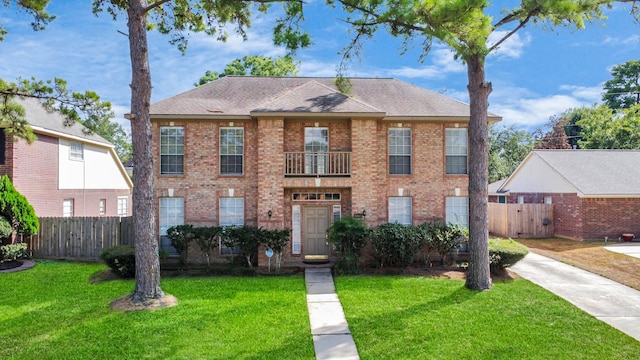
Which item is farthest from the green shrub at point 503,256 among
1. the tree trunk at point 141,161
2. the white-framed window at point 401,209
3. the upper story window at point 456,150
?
the tree trunk at point 141,161

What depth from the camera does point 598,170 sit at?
20109 mm

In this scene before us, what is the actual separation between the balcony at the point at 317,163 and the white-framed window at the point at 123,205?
52.1ft

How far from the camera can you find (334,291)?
964 cm

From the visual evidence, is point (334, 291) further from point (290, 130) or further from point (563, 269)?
point (563, 269)

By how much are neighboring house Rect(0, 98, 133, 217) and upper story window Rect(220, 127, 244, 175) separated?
4.80 m

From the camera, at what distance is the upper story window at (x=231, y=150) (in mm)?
13094

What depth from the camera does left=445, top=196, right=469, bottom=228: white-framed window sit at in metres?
13.3

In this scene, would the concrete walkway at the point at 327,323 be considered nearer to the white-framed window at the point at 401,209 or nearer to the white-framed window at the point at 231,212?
the white-framed window at the point at 231,212

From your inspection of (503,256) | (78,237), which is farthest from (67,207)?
(503,256)

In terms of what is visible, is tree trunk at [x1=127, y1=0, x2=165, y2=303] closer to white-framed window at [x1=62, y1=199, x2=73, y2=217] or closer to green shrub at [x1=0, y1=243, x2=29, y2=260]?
green shrub at [x1=0, y1=243, x2=29, y2=260]

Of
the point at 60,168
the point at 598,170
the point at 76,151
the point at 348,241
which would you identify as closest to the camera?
the point at 348,241

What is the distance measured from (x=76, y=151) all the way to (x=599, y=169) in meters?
28.2

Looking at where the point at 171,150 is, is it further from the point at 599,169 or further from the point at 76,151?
the point at 599,169

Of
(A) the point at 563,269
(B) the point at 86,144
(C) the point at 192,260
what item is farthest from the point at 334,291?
(B) the point at 86,144
